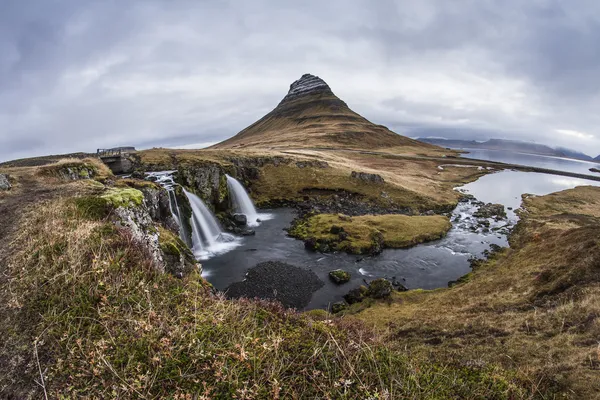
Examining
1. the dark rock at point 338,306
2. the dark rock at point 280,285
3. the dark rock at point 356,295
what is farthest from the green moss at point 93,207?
the dark rock at point 356,295

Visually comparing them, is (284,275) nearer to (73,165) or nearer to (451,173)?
(73,165)

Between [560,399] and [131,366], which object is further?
[560,399]

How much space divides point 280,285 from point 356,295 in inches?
322

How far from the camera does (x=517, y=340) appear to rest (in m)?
12.8

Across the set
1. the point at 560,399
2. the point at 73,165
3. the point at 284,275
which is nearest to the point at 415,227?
the point at 284,275

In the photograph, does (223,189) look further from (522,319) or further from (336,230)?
(522,319)

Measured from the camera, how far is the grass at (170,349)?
16.2ft

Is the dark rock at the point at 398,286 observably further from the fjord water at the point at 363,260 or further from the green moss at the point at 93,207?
the green moss at the point at 93,207

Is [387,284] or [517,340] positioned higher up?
[517,340]

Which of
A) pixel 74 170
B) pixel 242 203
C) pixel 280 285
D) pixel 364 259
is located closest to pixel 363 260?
pixel 364 259

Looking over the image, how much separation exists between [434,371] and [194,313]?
5399 mm

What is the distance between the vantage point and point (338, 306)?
90.6 feet

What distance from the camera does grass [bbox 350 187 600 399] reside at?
7.55 meters

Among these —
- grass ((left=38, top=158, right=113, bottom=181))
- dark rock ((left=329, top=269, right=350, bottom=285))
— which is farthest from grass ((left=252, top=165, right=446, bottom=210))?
grass ((left=38, top=158, right=113, bottom=181))
